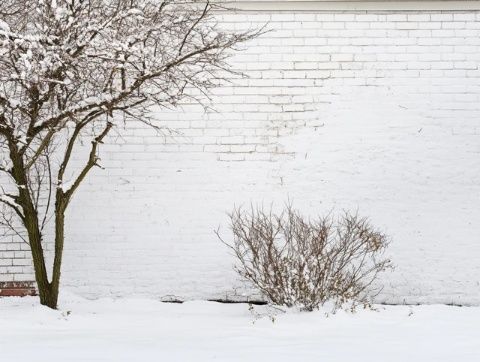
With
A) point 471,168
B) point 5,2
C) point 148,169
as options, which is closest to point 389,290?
point 471,168

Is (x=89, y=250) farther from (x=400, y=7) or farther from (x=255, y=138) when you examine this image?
(x=400, y=7)

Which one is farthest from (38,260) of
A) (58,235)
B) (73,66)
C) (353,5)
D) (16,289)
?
(353,5)

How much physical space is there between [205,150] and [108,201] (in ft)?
4.05

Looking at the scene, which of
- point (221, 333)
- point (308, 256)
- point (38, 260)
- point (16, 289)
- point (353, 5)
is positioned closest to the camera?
point (221, 333)

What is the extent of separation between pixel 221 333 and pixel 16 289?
2.93 m

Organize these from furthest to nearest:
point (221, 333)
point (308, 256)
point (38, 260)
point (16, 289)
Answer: point (16, 289), point (38, 260), point (308, 256), point (221, 333)

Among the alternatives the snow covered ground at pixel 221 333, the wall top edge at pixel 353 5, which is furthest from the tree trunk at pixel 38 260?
the wall top edge at pixel 353 5

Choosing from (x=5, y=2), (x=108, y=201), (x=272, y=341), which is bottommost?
(x=272, y=341)

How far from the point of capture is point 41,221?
7.61 meters

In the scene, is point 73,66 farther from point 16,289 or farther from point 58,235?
point 16,289

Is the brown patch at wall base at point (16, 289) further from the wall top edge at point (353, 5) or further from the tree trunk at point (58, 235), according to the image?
the wall top edge at point (353, 5)

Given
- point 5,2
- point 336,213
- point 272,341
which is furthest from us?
point 336,213

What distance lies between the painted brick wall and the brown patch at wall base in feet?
0.40

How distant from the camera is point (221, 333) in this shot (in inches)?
226
